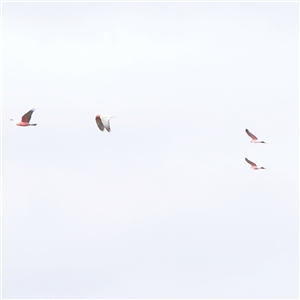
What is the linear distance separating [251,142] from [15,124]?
16075 mm

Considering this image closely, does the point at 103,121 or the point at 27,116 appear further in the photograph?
the point at 27,116

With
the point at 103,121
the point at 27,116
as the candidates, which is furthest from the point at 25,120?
the point at 103,121

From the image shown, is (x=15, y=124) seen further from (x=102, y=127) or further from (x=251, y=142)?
(x=251, y=142)

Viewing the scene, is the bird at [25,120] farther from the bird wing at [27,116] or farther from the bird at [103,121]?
the bird at [103,121]

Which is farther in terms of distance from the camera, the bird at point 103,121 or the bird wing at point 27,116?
the bird wing at point 27,116

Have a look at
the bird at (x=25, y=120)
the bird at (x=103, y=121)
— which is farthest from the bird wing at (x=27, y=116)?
the bird at (x=103, y=121)

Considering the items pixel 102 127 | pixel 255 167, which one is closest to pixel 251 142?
pixel 255 167

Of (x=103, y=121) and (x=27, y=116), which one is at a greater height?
(x=27, y=116)

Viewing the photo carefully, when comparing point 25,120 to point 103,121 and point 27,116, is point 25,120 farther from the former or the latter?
point 103,121

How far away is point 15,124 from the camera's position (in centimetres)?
14625

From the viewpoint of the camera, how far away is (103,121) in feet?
474

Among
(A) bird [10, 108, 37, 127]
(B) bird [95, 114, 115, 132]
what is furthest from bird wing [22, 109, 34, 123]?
(B) bird [95, 114, 115, 132]

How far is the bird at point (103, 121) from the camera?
144 metres

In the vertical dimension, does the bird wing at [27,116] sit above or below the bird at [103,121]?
above
